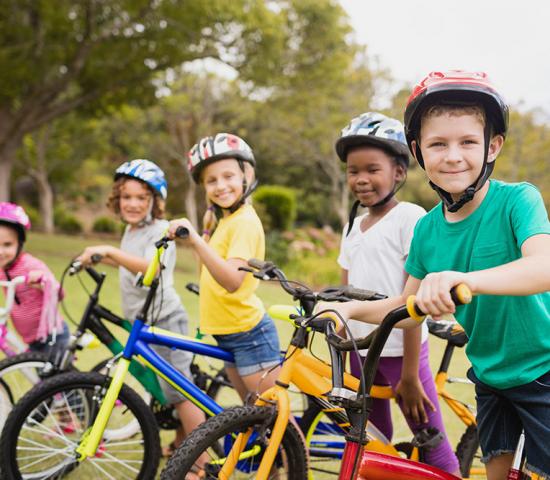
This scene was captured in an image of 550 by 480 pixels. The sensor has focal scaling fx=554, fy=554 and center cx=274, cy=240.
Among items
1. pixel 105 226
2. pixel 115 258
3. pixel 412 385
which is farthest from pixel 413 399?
pixel 105 226

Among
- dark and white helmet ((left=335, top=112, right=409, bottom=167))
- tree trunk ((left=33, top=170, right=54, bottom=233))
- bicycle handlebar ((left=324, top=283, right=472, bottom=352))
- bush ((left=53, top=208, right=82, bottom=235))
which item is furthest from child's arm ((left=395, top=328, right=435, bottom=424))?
bush ((left=53, top=208, right=82, bottom=235))

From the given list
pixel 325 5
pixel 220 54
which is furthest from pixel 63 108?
pixel 325 5

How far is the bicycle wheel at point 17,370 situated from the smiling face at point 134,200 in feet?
3.05

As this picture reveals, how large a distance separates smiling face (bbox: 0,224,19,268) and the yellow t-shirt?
1.33 m

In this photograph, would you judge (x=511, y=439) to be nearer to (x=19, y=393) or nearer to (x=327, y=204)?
(x=19, y=393)

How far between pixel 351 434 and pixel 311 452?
1196 millimetres

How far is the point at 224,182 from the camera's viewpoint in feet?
9.39

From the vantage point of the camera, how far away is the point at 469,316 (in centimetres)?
176

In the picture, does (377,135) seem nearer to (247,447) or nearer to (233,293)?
(233,293)

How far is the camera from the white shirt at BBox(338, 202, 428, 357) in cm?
254

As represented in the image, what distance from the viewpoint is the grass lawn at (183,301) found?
437 centimetres

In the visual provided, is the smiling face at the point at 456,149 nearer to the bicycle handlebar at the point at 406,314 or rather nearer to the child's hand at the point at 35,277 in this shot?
the bicycle handlebar at the point at 406,314

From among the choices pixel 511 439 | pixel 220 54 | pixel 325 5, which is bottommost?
pixel 511 439

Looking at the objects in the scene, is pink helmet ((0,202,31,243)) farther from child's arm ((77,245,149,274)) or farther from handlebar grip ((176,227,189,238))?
handlebar grip ((176,227,189,238))
